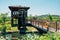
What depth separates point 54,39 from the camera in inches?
414

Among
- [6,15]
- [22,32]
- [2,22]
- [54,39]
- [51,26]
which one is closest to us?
[54,39]

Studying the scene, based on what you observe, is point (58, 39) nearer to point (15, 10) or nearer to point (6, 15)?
point (15, 10)

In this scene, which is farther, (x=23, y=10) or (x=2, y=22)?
(x=2, y=22)

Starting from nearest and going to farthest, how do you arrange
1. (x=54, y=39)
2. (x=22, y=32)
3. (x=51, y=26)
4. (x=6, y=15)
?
(x=54, y=39) → (x=51, y=26) → (x=22, y=32) → (x=6, y=15)

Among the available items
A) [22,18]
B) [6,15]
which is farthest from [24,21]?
[6,15]

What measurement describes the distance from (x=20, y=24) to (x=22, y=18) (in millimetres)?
1537

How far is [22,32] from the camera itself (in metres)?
36.3

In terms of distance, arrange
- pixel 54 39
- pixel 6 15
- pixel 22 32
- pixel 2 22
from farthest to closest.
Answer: pixel 6 15
pixel 2 22
pixel 22 32
pixel 54 39

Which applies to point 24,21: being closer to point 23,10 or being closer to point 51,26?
point 23,10

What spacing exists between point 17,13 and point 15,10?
2.94 feet

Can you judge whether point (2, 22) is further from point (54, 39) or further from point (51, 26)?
point (54, 39)

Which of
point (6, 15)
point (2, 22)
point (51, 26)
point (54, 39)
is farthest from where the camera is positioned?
point (6, 15)

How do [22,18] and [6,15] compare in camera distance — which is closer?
[22,18]

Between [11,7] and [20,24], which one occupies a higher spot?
[11,7]
